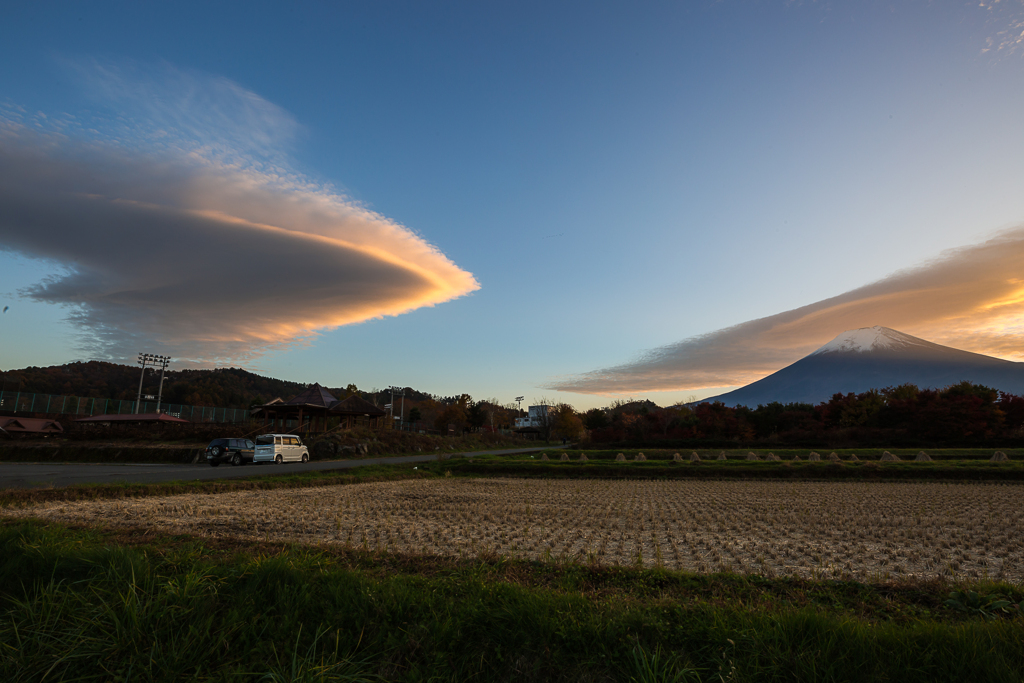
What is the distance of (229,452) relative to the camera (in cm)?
3078

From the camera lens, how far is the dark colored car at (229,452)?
30312mm

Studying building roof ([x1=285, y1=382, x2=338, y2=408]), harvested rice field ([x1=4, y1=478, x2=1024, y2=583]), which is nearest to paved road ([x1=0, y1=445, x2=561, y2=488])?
harvested rice field ([x1=4, y1=478, x2=1024, y2=583])

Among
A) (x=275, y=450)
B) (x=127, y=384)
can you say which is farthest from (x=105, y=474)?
(x=127, y=384)

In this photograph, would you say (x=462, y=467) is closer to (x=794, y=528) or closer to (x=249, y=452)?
(x=249, y=452)

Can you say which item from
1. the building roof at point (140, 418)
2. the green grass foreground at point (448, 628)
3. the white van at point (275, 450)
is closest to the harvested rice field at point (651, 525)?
the green grass foreground at point (448, 628)

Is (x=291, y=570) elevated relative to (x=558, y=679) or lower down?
elevated

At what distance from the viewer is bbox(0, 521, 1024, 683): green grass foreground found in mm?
3385

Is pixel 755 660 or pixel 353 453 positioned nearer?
pixel 755 660

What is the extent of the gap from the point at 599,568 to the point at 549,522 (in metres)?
5.25

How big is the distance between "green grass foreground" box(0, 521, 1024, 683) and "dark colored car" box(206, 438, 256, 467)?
28.6m

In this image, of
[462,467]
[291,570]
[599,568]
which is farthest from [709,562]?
[462,467]

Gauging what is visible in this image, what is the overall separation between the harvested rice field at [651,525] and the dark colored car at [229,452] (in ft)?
55.2

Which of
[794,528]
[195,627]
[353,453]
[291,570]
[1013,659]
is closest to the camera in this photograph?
[1013,659]

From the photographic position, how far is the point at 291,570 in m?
4.64
